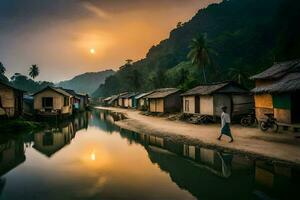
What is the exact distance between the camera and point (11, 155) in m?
16.2

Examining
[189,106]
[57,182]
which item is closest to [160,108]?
[189,106]

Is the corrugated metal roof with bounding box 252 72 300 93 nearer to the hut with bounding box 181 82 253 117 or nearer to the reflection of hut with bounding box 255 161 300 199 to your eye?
the hut with bounding box 181 82 253 117

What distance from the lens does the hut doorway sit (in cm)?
2009

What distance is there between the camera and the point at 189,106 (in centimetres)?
3478

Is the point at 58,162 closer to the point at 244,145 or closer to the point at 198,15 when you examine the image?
the point at 244,145

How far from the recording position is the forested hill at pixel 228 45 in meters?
62.0

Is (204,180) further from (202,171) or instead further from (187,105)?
(187,105)

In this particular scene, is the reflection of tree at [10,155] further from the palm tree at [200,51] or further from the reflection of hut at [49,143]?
the palm tree at [200,51]

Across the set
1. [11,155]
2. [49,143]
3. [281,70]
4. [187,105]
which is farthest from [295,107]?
[11,155]

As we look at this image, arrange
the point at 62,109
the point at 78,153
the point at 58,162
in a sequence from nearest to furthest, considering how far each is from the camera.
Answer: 1. the point at 58,162
2. the point at 78,153
3. the point at 62,109

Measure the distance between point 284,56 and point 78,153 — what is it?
4833 cm

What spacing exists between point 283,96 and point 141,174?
14.4 m

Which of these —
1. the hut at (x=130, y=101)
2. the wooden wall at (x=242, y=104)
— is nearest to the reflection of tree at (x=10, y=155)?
the wooden wall at (x=242, y=104)

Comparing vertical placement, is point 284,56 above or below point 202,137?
above
